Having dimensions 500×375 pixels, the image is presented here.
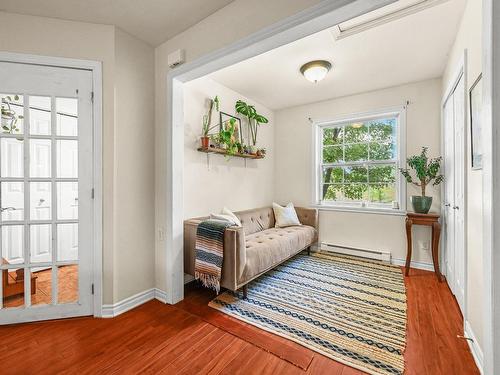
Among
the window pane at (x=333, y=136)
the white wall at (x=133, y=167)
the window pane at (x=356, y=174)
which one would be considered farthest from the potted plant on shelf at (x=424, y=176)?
the white wall at (x=133, y=167)

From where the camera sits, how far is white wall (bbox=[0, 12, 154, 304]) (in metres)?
2.00

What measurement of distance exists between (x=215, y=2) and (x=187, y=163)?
1.66 metres

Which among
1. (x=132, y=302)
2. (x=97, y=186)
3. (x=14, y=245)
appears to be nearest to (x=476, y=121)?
(x=97, y=186)

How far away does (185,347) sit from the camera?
1.74m

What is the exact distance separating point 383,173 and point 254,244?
236 cm

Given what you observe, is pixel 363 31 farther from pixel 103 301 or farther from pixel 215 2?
pixel 103 301

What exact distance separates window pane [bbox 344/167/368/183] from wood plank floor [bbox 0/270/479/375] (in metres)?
2.05

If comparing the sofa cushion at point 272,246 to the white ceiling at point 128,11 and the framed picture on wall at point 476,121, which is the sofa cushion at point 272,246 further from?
the white ceiling at point 128,11

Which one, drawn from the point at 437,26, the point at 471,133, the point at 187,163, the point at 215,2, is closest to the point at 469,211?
the point at 471,133

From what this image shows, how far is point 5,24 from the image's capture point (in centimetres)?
191

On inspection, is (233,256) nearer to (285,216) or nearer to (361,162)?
(285,216)

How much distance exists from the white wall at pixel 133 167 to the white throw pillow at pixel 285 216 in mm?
2081

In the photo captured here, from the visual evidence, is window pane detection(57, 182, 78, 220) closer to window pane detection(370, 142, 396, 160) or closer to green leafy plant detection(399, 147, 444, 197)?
green leafy plant detection(399, 147, 444, 197)

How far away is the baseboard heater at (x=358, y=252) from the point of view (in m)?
3.50
